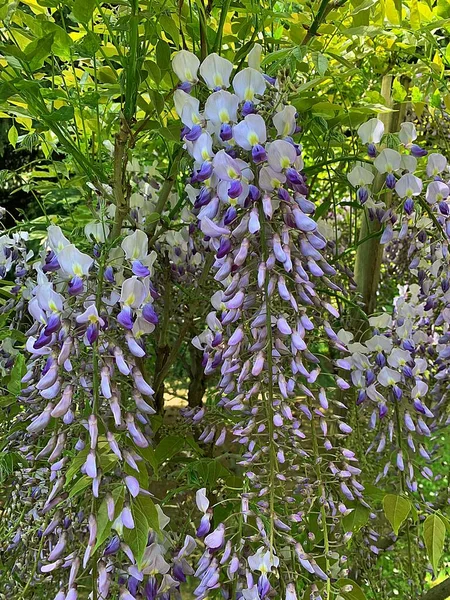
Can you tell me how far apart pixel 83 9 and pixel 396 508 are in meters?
0.77

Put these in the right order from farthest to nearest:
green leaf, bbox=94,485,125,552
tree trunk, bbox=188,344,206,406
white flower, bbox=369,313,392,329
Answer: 1. tree trunk, bbox=188,344,206,406
2. white flower, bbox=369,313,392,329
3. green leaf, bbox=94,485,125,552

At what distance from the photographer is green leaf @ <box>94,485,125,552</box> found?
685 millimetres

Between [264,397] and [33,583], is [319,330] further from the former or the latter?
[33,583]

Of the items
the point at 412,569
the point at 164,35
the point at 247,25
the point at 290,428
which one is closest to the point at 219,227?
the point at 290,428

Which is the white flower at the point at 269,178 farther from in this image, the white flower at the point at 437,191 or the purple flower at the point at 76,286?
the white flower at the point at 437,191

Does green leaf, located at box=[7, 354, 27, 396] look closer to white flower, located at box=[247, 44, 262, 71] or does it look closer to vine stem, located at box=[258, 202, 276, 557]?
vine stem, located at box=[258, 202, 276, 557]

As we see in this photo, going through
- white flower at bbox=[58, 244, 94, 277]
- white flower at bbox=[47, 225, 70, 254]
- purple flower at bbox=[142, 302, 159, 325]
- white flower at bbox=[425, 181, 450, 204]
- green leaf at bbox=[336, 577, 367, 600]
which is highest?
white flower at bbox=[425, 181, 450, 204]

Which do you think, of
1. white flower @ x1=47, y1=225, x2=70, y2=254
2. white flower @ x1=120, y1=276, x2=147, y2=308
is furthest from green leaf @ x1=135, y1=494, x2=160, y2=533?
white flower @ x1=47, y1=225, x2=70, y2=254

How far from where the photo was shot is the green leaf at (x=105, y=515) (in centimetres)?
69

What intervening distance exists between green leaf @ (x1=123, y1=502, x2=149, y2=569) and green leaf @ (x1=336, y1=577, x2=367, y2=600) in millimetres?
262

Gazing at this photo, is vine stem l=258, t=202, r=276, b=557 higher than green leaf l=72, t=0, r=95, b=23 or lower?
lower

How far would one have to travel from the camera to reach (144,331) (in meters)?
0.82

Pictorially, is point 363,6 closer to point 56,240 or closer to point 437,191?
point 437,191

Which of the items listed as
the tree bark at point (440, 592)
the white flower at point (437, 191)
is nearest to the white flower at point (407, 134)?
the white flower at point (437, 191)
